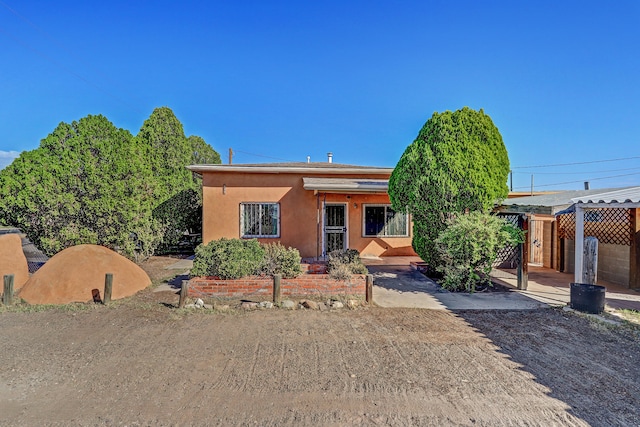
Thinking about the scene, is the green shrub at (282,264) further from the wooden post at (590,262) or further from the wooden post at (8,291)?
the wooden post at (590,262)

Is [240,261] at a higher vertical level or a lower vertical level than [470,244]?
lower

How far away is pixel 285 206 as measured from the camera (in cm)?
1243

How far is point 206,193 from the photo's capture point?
12.2 meters

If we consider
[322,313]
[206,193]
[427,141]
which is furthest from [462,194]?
[206,193]

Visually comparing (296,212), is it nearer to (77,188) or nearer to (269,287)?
(269,287)

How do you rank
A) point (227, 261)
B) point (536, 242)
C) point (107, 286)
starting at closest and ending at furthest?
point (107, 286) → point (227, 261) → point (536, 242)

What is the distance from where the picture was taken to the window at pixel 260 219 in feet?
40.8


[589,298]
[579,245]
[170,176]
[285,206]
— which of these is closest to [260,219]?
[285,206]

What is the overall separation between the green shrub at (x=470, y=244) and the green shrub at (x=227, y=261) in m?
4.42

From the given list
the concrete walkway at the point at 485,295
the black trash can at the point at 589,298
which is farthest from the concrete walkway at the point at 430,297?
the black trash can at the point at 589,298

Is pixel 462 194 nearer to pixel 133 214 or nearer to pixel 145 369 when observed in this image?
pixel 145 369

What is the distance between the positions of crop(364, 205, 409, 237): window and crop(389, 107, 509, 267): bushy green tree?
391cm

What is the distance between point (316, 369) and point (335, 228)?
864 centimetres

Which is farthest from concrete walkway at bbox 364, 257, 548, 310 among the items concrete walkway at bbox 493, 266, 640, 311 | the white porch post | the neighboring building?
the neighboring building
